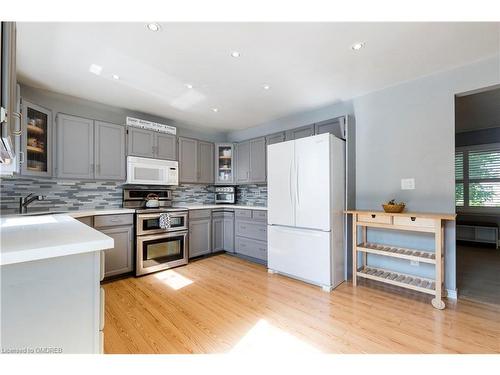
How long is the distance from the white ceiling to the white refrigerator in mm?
736

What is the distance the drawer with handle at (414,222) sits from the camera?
2.32 meters

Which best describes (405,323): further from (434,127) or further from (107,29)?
(107,29)

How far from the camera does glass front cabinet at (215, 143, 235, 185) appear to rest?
179 inches

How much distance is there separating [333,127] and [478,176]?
13.5 ft

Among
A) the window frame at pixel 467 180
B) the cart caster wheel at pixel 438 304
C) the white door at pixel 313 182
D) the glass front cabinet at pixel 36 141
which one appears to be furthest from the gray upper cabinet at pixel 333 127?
the window frame at pixel 467 180

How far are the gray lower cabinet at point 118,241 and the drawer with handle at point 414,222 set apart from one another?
325cm

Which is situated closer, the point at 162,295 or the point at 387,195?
the point at 162,295

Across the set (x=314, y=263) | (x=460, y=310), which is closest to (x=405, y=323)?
(x=460, y=310)

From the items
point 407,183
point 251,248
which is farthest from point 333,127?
point 251,248

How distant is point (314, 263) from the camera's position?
2.77 meters

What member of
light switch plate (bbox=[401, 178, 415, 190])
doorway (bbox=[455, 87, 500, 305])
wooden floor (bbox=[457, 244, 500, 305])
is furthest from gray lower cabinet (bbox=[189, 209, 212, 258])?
doorway (bbox=[455, 87, 500, 305])

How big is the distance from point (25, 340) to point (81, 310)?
0.60ft

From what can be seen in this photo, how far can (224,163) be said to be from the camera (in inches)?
181

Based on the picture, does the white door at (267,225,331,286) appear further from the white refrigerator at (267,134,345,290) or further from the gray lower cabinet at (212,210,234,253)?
the gray lower cabinet at (212,210,234,253)
